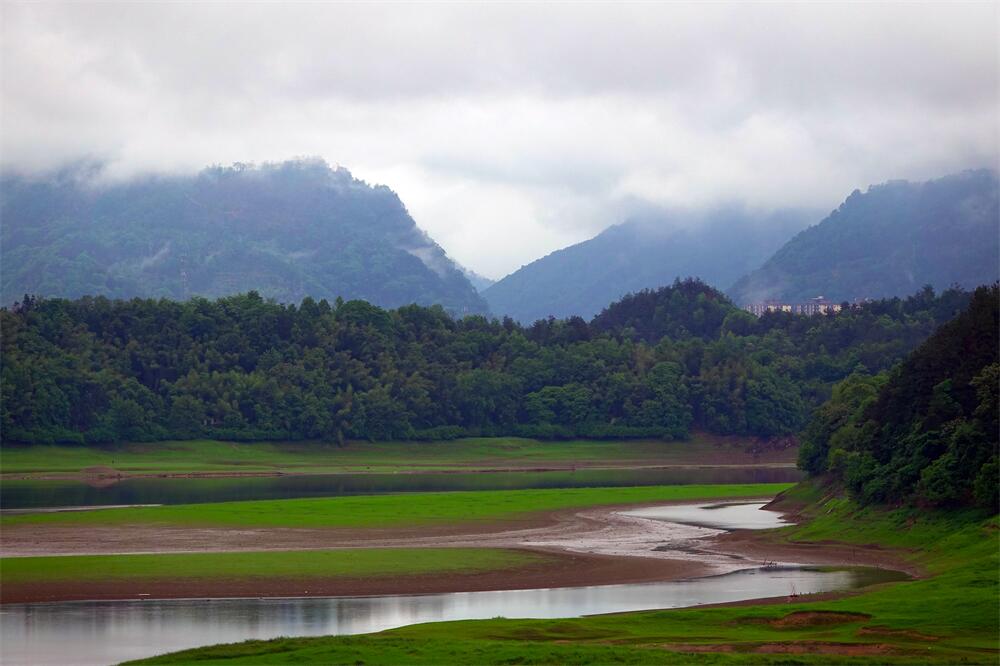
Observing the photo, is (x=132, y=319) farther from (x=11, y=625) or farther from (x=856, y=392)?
(x=11, y=625)

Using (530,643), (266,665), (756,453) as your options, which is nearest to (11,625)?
(266,665)

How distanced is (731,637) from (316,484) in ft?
249

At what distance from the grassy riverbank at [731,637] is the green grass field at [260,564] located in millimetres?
15138

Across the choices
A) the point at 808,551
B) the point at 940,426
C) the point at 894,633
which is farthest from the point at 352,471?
the point at 894,633

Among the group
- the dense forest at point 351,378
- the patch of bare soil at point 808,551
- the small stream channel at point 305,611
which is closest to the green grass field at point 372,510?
the patch of bare soil at point 808,551

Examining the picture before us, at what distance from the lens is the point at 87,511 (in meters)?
77.9

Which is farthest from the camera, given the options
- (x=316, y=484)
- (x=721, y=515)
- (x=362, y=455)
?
(x=362, y=455)

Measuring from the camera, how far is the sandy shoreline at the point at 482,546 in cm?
5162

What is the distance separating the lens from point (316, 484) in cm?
11056

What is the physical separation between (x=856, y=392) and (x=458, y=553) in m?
36.5

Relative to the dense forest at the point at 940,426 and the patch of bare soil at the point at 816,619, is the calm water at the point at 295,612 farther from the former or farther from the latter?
the patch of bare soil at the point at 816,619

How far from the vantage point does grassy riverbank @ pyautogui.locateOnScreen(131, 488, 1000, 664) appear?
33.8 metres

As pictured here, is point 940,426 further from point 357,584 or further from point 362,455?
point 362,455

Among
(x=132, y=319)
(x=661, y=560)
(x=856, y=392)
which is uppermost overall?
(x=132, y=319)
